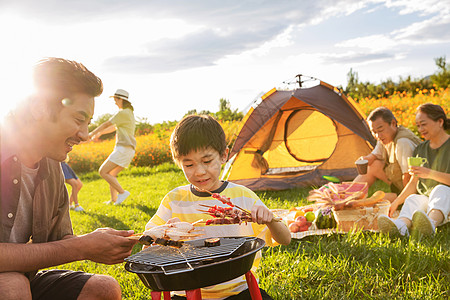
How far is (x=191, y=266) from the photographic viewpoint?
161 cm

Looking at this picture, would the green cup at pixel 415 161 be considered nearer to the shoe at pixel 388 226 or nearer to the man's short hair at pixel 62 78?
the shoe at pixel 388 226

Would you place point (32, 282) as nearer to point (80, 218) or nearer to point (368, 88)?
point (80, 218)

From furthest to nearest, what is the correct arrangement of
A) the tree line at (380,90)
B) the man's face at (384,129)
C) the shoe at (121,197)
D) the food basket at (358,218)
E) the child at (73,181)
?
the tree line at (380,90)
the shoe at (121,197)
the child at (73,181)
the man's face at (384,129)
the food basket at (358,218)

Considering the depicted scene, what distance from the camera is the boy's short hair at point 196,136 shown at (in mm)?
2379

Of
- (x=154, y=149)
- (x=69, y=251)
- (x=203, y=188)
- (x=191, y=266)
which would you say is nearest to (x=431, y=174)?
(x=203, y=188)

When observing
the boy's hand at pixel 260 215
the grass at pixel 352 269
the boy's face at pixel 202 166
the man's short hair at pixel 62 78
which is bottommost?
the grass at pixel 352 269

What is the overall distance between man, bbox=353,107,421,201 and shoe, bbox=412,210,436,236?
1.19 metres

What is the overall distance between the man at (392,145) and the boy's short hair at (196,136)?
12.2 ft

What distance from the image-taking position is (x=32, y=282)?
2.25 m

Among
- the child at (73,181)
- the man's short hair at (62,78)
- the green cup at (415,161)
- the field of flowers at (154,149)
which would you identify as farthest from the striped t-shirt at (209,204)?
the field of flowers at (154,149)

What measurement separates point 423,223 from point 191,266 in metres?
3.46

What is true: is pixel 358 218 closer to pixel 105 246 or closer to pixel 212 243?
pixel 212 243

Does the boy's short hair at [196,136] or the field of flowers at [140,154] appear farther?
the field of flowers at [140,154]

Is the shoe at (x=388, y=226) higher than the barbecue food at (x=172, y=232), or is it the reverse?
the barbecue food at (x=172, y=232)
